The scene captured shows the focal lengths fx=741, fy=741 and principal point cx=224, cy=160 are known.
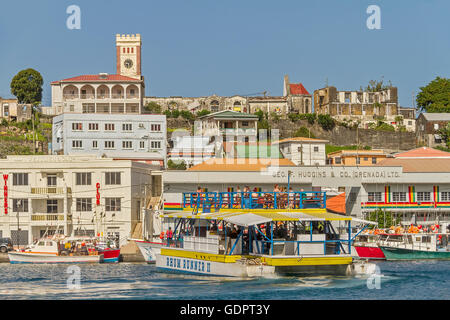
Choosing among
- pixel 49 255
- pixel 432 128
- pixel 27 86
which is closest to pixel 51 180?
pixel 49 255

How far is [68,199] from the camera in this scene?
59.0m

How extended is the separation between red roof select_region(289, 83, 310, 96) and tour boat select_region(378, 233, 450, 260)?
269 ft

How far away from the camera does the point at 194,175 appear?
2579 inches

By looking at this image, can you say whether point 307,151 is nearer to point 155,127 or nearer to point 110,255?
point 155,127

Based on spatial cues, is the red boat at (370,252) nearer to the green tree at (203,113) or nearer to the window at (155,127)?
the window at (155,127)

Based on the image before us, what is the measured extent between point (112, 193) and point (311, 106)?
→ 76.8 metres

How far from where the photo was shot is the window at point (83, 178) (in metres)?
59.9

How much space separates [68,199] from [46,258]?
11795mm

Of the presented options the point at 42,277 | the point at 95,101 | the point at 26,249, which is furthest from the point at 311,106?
the point at 42,277

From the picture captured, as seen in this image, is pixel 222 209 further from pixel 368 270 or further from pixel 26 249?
pixel 26 249

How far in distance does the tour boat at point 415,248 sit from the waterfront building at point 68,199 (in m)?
20.5

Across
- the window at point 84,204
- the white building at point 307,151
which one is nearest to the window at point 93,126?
the white building at point 307,151

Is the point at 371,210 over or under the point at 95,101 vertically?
under

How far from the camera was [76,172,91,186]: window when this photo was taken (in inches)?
2359
